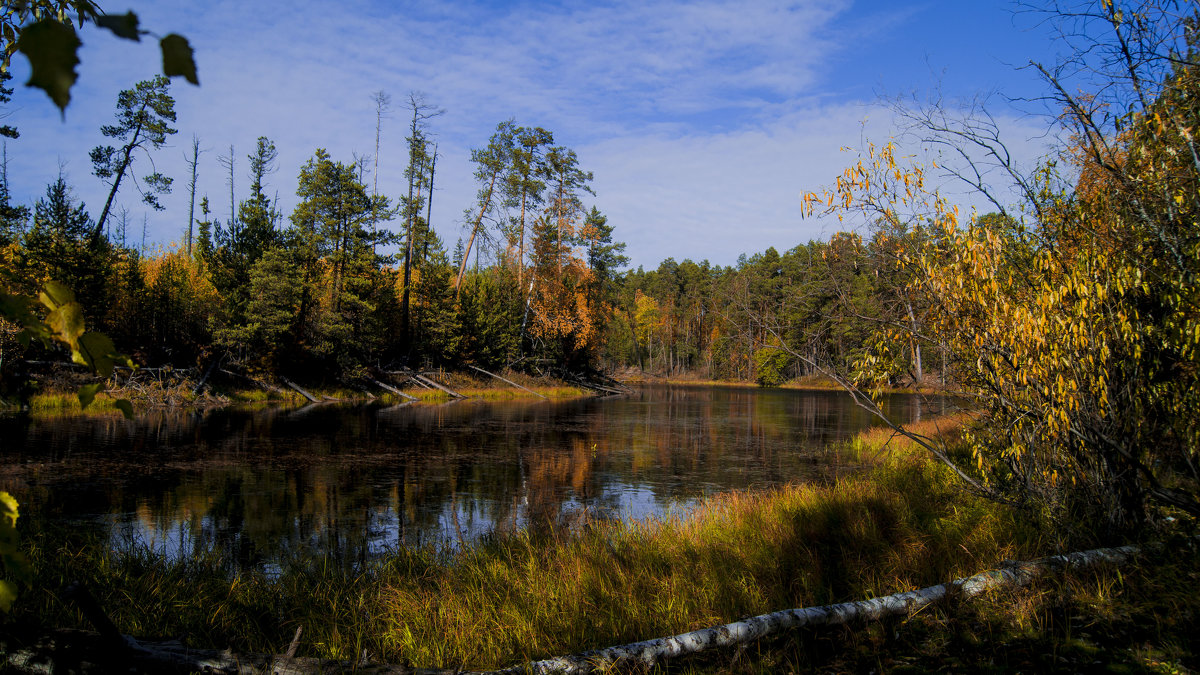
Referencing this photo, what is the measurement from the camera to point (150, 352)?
26.3 metres

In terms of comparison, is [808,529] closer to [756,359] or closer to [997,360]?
[997,360]

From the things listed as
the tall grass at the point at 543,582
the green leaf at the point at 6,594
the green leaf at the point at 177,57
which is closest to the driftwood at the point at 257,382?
the tall grass at the point at 543,582

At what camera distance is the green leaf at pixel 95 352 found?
141 cm

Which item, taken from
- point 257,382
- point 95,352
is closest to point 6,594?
point 95,352

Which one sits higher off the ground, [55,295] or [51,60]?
[51,60]

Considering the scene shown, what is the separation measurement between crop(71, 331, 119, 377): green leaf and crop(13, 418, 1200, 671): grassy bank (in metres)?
3.26

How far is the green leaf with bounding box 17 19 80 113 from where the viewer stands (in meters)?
0.93

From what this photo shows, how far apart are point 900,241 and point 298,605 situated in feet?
22.3

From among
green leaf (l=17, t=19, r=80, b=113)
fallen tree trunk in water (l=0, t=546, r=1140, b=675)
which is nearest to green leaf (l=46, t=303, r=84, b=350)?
green leaf (l=17, t=19, r=80, b=113)

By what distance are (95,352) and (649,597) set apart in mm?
4747

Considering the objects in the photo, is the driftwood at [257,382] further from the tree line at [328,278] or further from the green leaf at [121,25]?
the green leaf at [121,25]

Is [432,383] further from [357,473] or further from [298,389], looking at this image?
[357,473]

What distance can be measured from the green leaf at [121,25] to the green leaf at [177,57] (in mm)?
47

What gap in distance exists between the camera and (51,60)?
958 millimetres
